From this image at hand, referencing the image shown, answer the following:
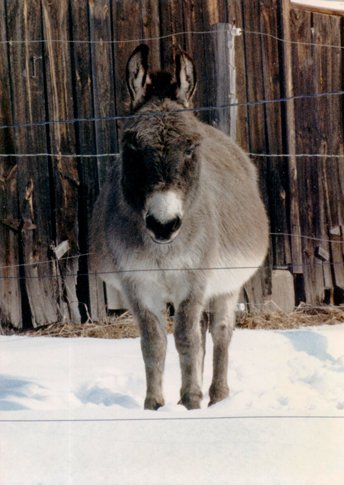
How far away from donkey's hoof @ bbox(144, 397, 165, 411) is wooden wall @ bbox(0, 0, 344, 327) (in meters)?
2.81

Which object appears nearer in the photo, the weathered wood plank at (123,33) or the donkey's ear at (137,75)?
the donkey's ear at (137,75)

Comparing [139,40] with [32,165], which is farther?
[139,40]

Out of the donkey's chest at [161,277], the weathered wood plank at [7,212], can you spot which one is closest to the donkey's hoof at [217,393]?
the donkey's chest at [161,277]

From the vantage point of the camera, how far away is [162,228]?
5289mm

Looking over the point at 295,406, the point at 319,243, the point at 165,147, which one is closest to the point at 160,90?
the point at 165,147

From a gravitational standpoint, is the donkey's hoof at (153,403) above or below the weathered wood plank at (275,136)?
below

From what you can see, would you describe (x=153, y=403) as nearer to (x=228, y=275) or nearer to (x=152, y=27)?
(x=228, y=275)

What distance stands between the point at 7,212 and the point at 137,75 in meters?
3.20

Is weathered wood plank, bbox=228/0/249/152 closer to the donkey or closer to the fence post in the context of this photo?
the fence post

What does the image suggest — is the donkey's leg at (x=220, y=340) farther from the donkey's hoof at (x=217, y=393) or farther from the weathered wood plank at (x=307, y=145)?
the weathered wood plank at (x=307, y=145)

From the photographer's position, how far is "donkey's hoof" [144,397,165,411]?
6117mm

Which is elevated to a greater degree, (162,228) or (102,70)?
(102,70)

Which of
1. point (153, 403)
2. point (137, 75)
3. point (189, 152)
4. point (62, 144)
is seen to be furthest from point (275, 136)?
point (153, 403)

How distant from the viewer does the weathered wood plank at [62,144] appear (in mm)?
8812
